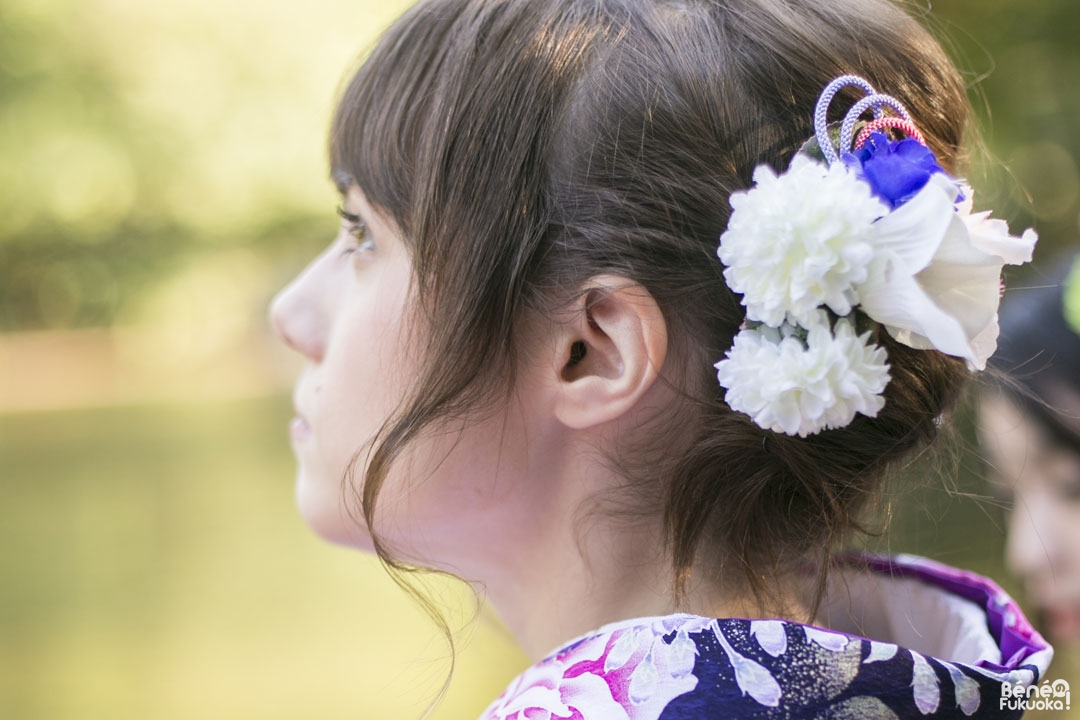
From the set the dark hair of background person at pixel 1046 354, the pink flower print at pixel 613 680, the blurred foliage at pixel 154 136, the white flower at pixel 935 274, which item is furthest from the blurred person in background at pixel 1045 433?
the blurred foliage at pixel 154 136

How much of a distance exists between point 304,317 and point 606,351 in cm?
38

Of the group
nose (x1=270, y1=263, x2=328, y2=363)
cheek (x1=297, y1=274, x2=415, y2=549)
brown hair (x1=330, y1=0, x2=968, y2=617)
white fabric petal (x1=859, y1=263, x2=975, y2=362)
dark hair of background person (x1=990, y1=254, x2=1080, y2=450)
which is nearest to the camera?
white fabric petal (x1=859, y1=263, x2=975, y2=362)

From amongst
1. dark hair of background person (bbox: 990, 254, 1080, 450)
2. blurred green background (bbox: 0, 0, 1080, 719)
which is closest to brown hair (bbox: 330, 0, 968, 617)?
blurred green background (bbox: 0, 0, 1080, 719)

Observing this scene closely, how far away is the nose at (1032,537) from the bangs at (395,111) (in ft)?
3.81

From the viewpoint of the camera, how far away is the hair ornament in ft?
2.60

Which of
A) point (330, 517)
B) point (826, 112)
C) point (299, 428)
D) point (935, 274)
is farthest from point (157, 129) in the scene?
point (935, 274)

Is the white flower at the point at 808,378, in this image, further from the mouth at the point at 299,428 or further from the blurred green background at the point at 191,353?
the mouth at the point at 299,428

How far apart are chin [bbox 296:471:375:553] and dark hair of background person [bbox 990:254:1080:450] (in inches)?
38.6

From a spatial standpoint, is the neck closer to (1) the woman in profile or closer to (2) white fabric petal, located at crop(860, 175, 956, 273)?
(1) the woman in profile

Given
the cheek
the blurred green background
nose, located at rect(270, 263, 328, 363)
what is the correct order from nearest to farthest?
the cheek
nose, located at rect(270, 263, 328, 363)
the blurred green background

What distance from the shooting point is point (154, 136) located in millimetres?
10258

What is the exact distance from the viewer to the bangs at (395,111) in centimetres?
101

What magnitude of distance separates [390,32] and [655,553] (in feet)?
1.98

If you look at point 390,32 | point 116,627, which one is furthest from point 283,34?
point 390,32
